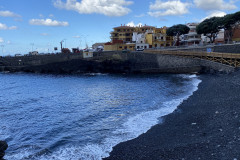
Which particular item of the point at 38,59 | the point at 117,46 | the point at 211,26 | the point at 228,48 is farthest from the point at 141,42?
the point at 38,59

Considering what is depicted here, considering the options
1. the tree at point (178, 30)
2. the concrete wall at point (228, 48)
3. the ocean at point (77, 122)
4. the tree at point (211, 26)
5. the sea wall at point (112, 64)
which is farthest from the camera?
the tree at point (178, 30)

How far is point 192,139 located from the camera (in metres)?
15.5

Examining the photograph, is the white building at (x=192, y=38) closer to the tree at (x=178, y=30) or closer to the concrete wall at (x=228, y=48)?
the tree at (x=178, y=30)

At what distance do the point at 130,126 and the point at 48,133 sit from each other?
8.77 meters

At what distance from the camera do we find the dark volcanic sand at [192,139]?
13.0m

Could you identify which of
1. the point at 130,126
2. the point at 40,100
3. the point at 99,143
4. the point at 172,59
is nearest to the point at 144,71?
the point at 172,59

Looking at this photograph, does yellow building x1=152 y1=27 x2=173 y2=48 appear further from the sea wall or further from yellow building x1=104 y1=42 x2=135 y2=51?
the sea wall

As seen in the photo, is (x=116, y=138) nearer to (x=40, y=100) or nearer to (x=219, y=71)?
(x=40, y=100)

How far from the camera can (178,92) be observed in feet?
119

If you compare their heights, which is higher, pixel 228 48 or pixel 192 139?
pixel 228 48

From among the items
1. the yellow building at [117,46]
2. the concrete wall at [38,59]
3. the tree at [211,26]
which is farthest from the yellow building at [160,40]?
the concrete wall at [38,59]

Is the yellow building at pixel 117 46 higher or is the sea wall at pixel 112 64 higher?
the yellow building at pixel 117 46

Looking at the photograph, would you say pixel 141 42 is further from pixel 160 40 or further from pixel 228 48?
pixel 228 48

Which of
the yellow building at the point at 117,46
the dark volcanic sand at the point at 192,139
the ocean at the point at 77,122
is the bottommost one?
the ocean at the point at 77,122
